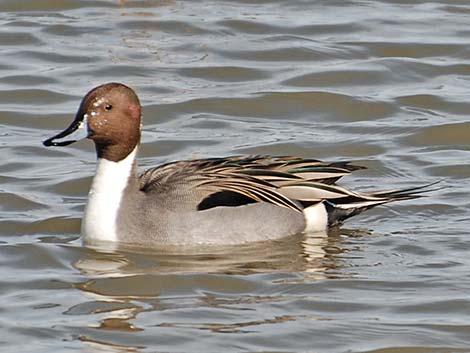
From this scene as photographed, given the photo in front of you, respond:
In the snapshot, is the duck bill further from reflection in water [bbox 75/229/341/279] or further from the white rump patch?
the white rump patch

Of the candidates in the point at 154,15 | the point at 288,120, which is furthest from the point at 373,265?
the point at 154,15

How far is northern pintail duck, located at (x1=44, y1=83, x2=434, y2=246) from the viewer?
9172 millimetres

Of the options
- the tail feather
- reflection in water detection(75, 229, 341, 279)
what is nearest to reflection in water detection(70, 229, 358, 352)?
reflection in water detection(75, 229, 341, 279)

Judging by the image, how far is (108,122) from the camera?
920cm

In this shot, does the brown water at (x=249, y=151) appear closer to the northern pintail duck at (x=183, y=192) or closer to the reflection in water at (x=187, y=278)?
the reflection in water at (x=187, y=278)

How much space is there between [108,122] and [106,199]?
1.40 feet

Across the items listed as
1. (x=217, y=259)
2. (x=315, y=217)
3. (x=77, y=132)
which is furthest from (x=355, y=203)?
(x=77, y=132)

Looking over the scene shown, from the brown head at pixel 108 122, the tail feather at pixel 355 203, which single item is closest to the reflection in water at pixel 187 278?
the tail feather at pixel 355 203

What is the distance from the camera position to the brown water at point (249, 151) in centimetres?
776

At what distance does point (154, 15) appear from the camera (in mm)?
14297

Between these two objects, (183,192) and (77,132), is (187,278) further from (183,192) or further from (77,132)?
(77,132)

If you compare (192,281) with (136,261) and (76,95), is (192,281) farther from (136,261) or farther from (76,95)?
(76,95)

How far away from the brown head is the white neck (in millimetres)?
50

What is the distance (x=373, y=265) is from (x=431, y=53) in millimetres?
4990
